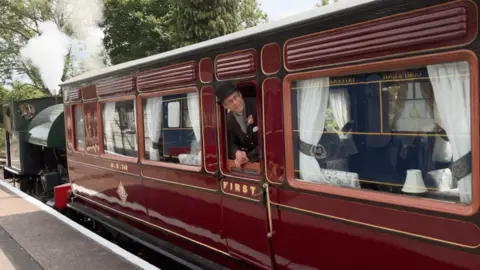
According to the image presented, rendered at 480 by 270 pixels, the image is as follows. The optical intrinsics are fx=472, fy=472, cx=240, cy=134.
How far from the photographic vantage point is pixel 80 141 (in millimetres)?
7648

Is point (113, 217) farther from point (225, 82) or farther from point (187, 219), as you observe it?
point (225, 82)

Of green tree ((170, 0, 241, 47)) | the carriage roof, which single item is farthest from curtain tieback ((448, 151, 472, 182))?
green tree ((170, 0, 241, 47))

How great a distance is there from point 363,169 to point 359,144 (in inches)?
6.3

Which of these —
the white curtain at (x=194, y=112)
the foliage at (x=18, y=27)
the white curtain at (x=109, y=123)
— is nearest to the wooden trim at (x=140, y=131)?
the white curtain at (x=109, y=123)

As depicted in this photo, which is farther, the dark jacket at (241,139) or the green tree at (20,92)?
the green tree at (20,92)

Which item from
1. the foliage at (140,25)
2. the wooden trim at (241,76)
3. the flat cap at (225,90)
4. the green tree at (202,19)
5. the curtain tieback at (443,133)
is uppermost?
the foliage at (140,25)

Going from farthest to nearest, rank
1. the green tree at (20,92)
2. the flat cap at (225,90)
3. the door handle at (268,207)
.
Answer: the green tree at (20,92), the flat cap at (225,90), the door handle at (268,207)

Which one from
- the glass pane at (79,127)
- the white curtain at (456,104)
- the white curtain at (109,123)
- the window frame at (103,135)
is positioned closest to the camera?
the white curtain at (456,104)

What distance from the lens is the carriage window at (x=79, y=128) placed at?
7.51 meters

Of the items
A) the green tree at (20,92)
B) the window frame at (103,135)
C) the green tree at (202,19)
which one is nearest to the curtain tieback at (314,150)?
the window frame at (103,135)

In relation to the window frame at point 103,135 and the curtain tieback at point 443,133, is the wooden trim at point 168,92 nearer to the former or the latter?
the window frame at point 103,135

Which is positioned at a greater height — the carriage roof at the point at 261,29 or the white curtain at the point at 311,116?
the carriage roof at the point at 261,29

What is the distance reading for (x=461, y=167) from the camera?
96.5 inches

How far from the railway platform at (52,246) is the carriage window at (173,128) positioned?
1.10 meters
